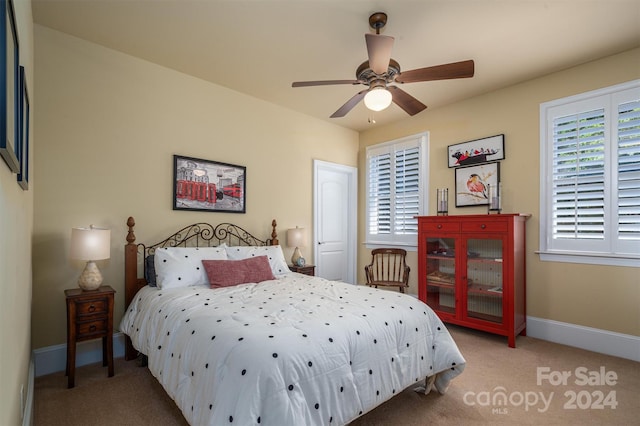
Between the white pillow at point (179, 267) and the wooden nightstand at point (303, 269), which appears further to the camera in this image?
the wooden nightstand at point (303, 269)

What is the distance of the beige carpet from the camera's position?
200 centimetres

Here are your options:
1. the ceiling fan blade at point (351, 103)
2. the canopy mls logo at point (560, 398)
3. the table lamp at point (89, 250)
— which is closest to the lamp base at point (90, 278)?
the table lamp at point (89, 250)

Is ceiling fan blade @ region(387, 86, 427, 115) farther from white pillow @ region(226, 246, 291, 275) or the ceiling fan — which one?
white pillow @ region(226, 246, 291, 275)

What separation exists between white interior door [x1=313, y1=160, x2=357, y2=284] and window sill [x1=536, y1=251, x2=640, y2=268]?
2605 mm

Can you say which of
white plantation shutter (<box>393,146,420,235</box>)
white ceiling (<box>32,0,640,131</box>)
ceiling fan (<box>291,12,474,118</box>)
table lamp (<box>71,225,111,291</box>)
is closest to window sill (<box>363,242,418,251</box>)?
white plantation shutter (<box>393,146,420,235</box>)

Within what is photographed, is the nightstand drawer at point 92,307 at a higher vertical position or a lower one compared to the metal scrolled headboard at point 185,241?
lower

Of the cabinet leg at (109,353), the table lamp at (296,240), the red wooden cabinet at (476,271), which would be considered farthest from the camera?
the table lamp at (296,240)

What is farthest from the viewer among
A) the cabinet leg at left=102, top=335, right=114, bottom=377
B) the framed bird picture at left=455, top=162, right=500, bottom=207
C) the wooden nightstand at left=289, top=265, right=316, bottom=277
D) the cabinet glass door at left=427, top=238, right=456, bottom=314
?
the wooden nightstand at left=289, top=265, right=316, bottom=277

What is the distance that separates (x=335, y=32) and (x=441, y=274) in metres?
2.83

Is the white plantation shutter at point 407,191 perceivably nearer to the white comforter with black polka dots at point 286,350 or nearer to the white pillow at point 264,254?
the white pillow at point 264,254

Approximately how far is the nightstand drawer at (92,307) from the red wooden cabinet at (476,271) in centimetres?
328

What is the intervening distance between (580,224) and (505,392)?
192cm

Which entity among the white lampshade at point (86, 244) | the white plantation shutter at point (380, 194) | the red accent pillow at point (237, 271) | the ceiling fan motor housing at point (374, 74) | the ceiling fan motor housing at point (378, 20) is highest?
the ceiling fan motor housing at point (378, 20)

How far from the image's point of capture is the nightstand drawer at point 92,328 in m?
2.46
